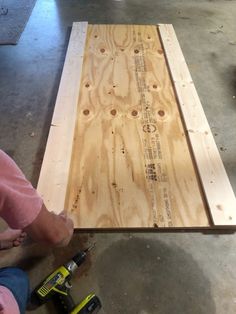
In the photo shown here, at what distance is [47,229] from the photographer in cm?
81

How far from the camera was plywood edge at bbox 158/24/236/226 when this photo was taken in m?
1.32

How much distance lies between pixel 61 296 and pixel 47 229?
1.36 feet

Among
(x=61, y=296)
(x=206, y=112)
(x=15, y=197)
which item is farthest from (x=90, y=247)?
(x=206, y=112)

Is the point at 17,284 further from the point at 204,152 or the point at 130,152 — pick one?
the point at 204,152

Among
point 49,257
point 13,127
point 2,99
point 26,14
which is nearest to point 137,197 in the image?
point 49,257

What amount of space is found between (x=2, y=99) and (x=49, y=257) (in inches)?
48.9

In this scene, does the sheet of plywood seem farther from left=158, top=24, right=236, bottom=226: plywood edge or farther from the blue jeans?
the blue jeans

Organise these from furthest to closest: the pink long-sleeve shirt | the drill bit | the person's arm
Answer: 1. the drill bit
2. the person's arm
3. the pink long-sleeve shirt

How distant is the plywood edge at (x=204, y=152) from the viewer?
132cm

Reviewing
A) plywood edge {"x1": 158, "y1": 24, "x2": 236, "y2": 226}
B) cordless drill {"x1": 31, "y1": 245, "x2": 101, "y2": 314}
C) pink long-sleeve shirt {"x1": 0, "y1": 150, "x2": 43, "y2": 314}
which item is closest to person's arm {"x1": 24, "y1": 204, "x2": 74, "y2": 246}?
pink long-sleeve shirt {"x1": 0, "y1": 150, "x2": 43, "y2": 314}

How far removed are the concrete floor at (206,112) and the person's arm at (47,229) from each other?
35 cm

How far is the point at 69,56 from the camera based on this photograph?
7.20 feet

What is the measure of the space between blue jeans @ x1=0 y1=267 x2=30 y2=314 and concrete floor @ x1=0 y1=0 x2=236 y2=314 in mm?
109

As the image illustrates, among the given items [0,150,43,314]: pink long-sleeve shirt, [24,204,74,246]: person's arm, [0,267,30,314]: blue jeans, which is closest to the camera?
[0,150,43,314]: pink long-sleeve shirt
